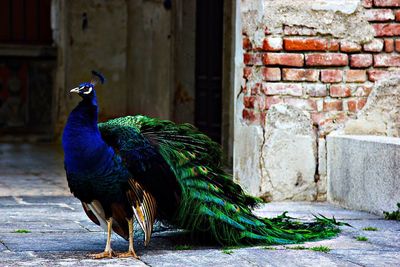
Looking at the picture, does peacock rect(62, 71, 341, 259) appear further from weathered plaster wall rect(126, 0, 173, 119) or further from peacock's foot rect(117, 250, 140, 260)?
weathered plaster wall rect(126, 0, 173, 119)

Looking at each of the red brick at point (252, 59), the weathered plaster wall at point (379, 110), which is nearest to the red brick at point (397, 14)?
the weathered plaster wall at point (379, 110)

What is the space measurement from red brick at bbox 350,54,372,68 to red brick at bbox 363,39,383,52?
0.16 ft

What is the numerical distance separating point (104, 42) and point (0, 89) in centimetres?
188

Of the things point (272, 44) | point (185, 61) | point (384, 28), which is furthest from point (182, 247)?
point (185, 61)

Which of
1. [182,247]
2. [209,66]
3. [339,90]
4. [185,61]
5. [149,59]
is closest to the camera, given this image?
[182,247]

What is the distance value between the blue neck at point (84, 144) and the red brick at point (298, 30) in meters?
2.65

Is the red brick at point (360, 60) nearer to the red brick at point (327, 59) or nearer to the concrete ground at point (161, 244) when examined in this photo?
the red brick at point (327, 59)

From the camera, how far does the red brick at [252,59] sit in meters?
7.92

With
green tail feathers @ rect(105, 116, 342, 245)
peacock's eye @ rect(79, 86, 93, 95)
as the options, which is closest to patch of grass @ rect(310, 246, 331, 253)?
green tail feathers @ rect(105, 116, 342, 245)

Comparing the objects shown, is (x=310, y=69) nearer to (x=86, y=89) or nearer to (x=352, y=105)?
(x=352, y=105)

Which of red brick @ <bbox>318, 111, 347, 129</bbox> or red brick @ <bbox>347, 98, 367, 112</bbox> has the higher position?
red brick @ <bbox>347, 98, 367, 112</bbox>

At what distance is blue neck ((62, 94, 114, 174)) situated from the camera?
5484 mm

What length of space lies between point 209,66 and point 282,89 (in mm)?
4193

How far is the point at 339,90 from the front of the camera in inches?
313
